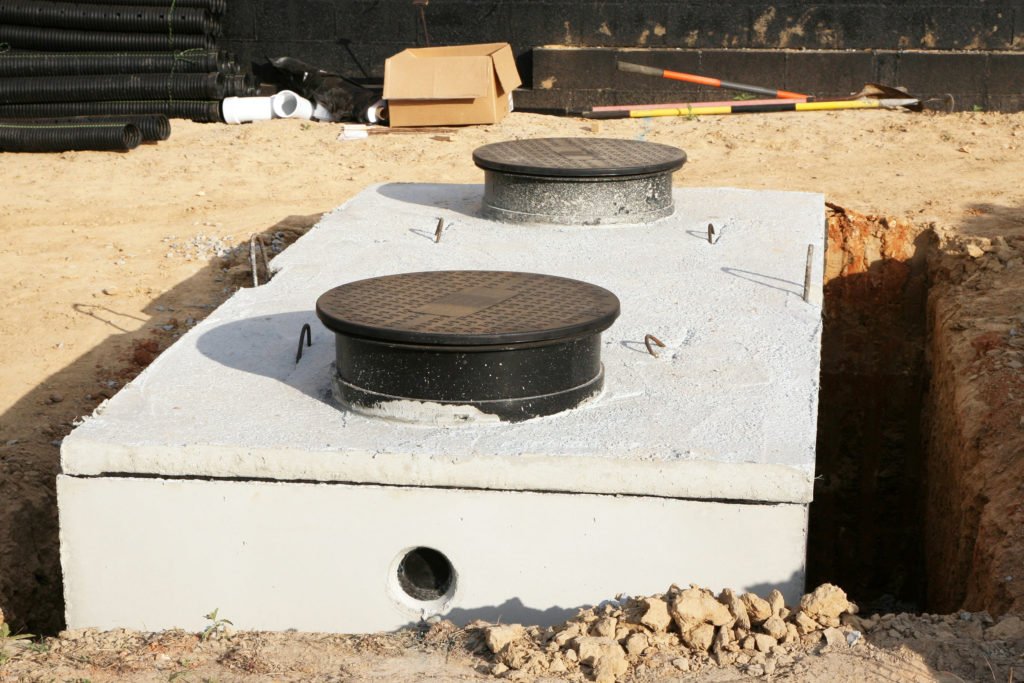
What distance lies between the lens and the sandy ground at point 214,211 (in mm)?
4992

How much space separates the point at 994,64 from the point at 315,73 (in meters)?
6.20

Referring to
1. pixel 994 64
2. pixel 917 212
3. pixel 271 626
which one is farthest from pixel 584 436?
pixel 994 64

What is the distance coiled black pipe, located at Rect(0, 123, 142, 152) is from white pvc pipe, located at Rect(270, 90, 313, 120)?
1444mm

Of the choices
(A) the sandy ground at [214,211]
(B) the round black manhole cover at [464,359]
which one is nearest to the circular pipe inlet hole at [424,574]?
(A) the sandy ground at [214,211]

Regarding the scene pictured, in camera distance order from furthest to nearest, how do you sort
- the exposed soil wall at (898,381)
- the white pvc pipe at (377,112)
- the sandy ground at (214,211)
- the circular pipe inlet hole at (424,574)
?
1. the white pvc pipe at (377,112)
2. the exposed soil wall at (898,381)
3. the sandy ground at (214,211)
4. the circular pipe inlet hole at (424,574)

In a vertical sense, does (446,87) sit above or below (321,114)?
above

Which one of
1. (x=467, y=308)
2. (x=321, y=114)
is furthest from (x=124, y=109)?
(x=467, y=308)

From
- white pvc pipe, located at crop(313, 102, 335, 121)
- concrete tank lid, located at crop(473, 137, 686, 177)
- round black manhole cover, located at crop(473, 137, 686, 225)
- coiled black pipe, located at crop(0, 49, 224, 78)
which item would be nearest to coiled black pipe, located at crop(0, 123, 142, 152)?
coiled black pipe, located at crop(0, 49, 224, 78)

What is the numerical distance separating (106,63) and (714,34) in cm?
560

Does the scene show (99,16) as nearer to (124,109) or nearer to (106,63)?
(106,63)

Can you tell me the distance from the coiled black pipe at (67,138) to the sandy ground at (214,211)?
0.37 feet

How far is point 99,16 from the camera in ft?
36.9

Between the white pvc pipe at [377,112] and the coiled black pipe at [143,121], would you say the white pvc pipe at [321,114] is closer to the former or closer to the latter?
the white pvc pipe at [377,112]

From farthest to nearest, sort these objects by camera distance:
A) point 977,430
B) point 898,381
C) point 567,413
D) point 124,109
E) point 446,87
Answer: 1. point 124,109
2. point 446,87
3. point 898,381
4. point 977,430
5. point 567,413
